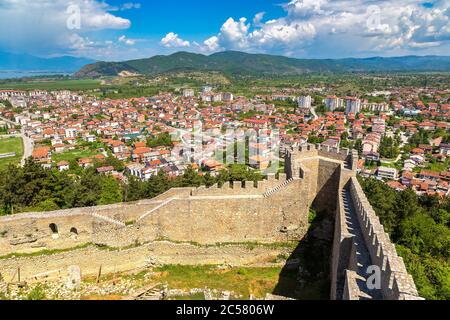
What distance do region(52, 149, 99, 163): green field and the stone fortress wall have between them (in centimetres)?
4464

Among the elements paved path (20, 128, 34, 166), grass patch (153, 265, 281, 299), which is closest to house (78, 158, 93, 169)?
paved path (20, 128, 34, 166)

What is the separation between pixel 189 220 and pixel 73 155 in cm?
5056

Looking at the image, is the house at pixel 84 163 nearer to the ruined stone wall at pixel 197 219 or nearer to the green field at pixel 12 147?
the green field at pixel 12 147

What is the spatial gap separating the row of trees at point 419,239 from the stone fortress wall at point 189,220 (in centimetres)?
345

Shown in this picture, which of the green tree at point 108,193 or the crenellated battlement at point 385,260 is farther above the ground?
the crenellated battlement at point 385,260

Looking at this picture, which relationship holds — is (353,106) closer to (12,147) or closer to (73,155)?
(73,155)

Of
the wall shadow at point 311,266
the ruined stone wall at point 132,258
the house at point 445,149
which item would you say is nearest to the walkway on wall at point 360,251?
the wall shadow at point 311,266

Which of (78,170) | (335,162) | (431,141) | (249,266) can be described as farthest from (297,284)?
(431,141)

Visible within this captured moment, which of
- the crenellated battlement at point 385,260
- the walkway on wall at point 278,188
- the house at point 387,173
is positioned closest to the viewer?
the crenellated battlement at point 385,260

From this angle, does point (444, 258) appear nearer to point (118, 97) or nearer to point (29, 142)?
point (29, 142)

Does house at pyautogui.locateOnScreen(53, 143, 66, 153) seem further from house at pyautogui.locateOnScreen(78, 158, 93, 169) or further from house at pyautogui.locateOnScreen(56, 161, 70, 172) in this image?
house at pyautogui.locateOnScreen(56, 161, 70, 172)

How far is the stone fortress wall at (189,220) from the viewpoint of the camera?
12.4m

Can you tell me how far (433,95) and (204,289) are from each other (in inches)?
5601

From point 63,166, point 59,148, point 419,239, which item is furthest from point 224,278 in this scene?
point 59,148
